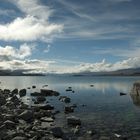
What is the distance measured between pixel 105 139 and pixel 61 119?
13.3 meters

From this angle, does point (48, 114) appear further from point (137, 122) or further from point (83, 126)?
point (137, 122)

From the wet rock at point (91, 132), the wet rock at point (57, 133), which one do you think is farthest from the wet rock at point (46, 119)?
the wet rock at point (57, 133)

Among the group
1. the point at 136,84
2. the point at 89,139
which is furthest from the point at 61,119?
the point at 136,84

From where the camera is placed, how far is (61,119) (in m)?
45.8

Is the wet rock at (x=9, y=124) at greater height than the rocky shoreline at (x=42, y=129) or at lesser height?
greater

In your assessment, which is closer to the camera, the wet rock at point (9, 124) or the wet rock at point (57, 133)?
the wet rock at point (57, 133)

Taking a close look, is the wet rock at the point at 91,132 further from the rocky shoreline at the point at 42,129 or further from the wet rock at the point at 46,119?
the wet rock at the point at 46,119

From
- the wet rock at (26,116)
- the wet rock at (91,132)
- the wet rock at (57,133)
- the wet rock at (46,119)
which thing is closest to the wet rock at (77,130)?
the wet rock at (91,132)

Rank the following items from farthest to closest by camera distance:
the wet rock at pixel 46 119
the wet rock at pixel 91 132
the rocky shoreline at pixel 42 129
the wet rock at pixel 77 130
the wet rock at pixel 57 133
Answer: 1. the wet rock at pixel 46 119
2. the wet rock at pixel 77 130
3. the wet rock at pixel 91 132
4. the wet rock at pixel 57 133
5. the rocky shoreline at pixel 42 129

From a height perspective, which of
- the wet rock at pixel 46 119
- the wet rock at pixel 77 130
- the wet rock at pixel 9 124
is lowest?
the wet rock at pixel 77 130

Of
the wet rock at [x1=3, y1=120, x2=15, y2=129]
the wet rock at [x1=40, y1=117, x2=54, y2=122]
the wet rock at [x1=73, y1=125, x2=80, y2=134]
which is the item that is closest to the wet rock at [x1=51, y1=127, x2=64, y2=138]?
the wet rock at [x1=73, y1=125, x2=80, y2=134]

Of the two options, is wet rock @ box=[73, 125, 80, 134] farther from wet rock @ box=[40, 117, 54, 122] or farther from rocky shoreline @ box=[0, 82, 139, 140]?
wet rock @ box=[40, 117, 54, 122]

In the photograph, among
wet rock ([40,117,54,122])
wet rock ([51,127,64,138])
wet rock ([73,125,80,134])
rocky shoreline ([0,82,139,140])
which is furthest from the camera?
wet rock ([40,117,54,122])

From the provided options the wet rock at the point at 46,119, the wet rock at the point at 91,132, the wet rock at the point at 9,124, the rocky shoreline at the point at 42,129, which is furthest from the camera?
the wet rock at the point at 46,119
